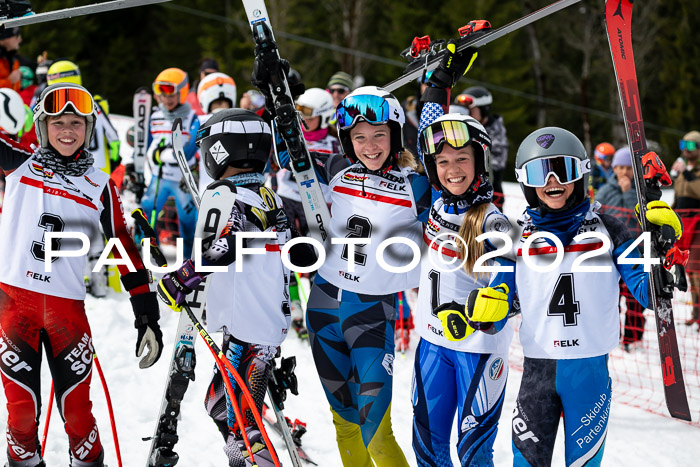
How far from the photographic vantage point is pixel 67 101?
3.52 metres

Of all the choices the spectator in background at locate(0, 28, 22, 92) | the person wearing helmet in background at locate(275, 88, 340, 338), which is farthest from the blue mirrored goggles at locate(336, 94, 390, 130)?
the spectator in background at locate(0, 28, 22, 92)

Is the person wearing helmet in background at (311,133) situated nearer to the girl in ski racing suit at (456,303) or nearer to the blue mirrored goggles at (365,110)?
the blue mirrored goggles at (365,110)

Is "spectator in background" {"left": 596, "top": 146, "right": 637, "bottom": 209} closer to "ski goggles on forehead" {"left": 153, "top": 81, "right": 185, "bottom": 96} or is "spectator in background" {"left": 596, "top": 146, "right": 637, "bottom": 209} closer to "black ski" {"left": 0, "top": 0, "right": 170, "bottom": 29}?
"ski goggles on forehead" {"left": 153, "top": 81, "right": 185, "bottom": 96}

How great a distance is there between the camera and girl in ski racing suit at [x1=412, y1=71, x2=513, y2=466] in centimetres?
318

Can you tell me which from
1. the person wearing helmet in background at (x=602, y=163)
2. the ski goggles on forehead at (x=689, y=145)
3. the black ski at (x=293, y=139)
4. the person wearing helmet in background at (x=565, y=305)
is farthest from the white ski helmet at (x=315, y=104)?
the person wearing helmet in background at (x=602, y=163)

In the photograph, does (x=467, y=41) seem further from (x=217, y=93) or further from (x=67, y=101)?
(x=217, y=93)

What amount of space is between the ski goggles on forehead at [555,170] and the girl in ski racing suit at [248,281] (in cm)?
130

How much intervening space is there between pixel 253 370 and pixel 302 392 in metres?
2.41

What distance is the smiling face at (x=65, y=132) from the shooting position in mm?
3512

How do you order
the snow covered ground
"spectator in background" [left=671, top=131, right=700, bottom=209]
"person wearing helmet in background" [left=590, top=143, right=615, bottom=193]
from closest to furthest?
1. the snow covered ground
2. "spectator in background" [left=671, top=131, right=700, bottom=209]
3. "person wearing helmet in background" [left=590, top=143, right=615, bottom=193]

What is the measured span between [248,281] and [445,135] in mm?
1236

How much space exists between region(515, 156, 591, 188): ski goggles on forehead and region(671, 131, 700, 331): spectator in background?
5.30 m

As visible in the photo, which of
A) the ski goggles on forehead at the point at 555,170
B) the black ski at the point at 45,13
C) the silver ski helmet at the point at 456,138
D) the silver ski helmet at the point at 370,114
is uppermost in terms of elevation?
the black ski at the point at 45,13

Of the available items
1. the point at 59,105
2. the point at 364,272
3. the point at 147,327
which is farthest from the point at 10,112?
the point at 364,272
